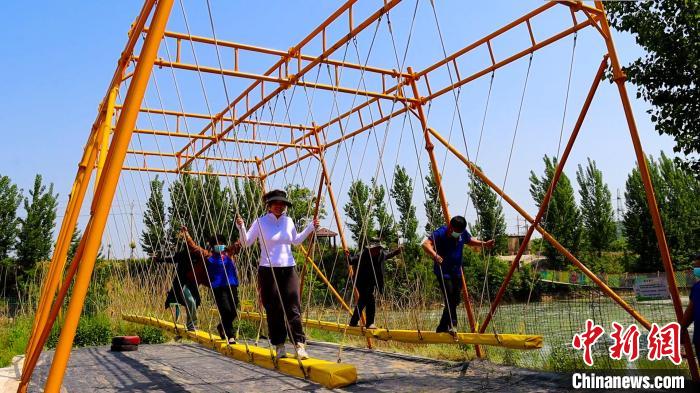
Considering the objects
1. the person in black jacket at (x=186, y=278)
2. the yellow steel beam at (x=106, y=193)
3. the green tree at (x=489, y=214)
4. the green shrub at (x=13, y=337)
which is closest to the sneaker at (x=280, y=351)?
the yellow steel beam at (x=106, y=193)

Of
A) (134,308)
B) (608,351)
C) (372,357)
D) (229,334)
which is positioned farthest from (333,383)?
(134,308)

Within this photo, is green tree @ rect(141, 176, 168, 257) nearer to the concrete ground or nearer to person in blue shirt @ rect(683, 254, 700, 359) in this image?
the concrete ground

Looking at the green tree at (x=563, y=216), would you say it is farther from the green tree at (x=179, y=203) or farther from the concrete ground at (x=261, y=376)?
the concrete ground at (x=261, y=376)

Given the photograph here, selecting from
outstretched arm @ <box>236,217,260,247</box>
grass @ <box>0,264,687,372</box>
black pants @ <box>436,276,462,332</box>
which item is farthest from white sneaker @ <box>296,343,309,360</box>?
grass @ <box>0,264,687,372</box>

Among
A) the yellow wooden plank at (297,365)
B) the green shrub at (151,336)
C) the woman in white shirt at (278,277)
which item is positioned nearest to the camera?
the yellow wooden plank at (297,365)

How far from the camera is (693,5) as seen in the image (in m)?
5.13

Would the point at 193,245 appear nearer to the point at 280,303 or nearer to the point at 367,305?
the point at 280,303

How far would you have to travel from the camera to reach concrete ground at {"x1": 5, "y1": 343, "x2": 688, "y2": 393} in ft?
18.7

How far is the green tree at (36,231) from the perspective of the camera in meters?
21.8

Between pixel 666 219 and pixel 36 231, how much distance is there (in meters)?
29.3

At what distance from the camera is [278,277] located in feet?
17.3

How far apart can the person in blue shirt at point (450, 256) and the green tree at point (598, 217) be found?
26744mm

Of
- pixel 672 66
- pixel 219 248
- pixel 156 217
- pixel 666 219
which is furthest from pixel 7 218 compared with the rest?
pixel 666 219

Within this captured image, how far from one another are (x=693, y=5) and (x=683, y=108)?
93 cm
